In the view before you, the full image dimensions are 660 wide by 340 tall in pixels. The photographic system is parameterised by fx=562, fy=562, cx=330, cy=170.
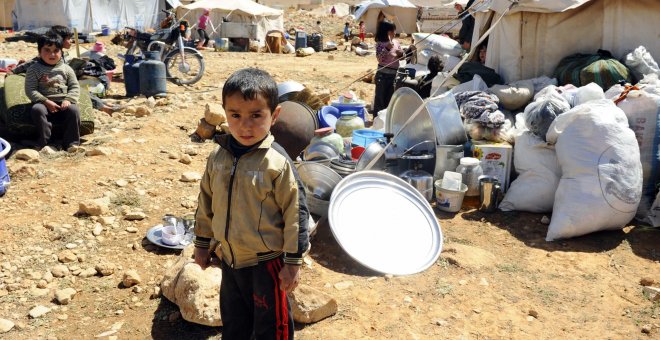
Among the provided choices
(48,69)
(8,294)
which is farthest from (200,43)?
(8,294)

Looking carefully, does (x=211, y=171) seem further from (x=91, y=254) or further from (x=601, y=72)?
(x=601, y=72)

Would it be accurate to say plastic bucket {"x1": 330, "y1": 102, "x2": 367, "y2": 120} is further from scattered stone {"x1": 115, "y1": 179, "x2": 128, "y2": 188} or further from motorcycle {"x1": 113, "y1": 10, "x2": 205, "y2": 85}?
motorcycle {"x1": 113, "y1": 10, "x2": 205, "y2": 85}

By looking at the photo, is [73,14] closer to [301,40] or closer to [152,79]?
[301,40]

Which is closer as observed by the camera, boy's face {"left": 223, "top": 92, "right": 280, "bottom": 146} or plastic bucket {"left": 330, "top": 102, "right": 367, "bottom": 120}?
boy's face {"left": 223, "top": 92, "right": 280, "bottom": 146}

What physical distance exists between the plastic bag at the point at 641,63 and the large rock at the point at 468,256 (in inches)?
109

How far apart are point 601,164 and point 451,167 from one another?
1.18 metres

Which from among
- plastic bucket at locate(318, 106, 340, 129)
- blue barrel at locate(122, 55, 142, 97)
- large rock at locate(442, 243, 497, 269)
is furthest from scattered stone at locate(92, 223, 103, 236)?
blue barrel at locate(122, 55, 142, 97)

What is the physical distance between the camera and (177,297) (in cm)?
279

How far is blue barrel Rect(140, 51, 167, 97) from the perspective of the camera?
25.4ft

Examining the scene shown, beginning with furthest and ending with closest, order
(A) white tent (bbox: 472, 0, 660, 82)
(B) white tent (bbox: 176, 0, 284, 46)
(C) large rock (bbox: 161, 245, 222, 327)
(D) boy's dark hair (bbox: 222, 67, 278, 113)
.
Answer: (B) white tent (bbox: 176, 0, 284, 46) → (A) white tent (bbox: 472, 0, 660, 82) → (C) large rock (bbox: 161, 245, 222, 327) → (D) boy's dark hair (bbox: 222, 67, 278, 113)

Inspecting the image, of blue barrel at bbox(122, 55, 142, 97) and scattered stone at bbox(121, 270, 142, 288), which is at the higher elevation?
blue barrel at bbox(122, 55, 142, 97)

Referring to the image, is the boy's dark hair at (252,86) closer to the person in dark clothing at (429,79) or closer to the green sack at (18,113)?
the green sack at (18,113)

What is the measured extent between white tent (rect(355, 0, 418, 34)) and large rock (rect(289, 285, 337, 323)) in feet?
77.8

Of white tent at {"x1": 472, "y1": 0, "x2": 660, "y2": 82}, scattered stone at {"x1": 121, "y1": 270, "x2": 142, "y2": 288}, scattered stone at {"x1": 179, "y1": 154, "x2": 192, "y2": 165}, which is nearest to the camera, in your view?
scattered stone at {"x1": 121, "y1": 270, "x2": 142, "y2": 288}
